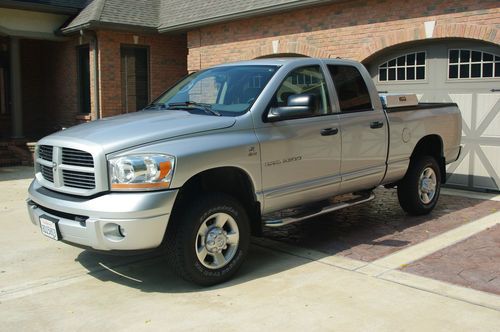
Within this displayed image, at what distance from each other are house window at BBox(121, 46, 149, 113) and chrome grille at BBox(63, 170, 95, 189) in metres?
11.1

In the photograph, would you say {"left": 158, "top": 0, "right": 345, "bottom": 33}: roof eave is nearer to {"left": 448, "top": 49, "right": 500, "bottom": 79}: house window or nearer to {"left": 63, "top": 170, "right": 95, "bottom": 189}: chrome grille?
{"left": 448, "top": 49, "right": 500, "bottom": 79}: house window

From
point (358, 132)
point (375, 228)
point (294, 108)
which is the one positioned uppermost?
point (294, 108)

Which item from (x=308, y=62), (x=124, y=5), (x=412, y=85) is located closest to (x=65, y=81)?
(x=124, y=5)

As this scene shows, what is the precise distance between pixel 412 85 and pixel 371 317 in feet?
22.1

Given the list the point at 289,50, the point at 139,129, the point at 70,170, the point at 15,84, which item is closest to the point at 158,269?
the point at 70,170

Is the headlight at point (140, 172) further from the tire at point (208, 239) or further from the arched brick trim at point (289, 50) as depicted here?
the arched brick trim at point (289, 50)

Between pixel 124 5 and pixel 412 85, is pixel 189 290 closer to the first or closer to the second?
pixel 412 85

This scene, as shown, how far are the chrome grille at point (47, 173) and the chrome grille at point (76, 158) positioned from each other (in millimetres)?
278

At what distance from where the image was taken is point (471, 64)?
933 centimetres

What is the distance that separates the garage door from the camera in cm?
912

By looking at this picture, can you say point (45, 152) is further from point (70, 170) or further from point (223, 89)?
point (223, 89)

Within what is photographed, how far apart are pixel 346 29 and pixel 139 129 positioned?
7.10 metres

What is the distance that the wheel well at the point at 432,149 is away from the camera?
7.46 meters

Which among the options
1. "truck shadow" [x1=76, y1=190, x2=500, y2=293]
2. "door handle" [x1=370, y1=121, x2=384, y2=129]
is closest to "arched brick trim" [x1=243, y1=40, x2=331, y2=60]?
"truck shadow" [x1=76, y1=190, x2=500, y2=293]
